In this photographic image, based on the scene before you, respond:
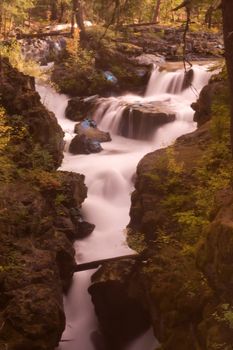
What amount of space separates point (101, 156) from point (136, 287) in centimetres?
824

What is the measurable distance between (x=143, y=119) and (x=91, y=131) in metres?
2.33

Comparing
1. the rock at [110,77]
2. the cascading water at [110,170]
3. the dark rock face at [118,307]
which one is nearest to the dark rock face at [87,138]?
the cascading water at [110,170]

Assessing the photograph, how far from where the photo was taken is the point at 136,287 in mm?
8875

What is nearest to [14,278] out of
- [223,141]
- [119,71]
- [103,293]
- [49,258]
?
[49,258]

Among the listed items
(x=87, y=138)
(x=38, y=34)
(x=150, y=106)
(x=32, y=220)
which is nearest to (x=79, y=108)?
(x=87, y=138)

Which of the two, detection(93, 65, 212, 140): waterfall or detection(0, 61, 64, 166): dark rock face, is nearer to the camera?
detection(0, 61, 64, 166): dark rock face

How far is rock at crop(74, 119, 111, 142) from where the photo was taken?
17.7m

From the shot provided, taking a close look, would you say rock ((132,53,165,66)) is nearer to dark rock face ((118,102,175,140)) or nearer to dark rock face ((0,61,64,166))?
dark rock face ((118,102,175,140))

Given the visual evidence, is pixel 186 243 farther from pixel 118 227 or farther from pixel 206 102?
pixel 206 102

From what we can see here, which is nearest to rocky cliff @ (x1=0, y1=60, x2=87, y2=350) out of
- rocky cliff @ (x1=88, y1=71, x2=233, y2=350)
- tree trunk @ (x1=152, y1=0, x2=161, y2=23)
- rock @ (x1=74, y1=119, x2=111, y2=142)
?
rocky cliff @ (x1=88, y1=71, x2=233, y2=350)

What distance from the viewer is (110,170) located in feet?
49.0

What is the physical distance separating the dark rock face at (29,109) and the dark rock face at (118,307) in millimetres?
3775

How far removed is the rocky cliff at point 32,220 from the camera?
23.6 ft

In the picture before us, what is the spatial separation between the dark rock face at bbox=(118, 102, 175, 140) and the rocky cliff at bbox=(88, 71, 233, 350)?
6762 mm
